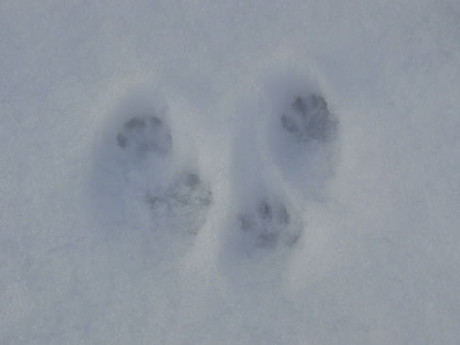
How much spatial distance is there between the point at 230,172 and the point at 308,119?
0.83 ft

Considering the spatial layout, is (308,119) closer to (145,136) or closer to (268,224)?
(268,224)

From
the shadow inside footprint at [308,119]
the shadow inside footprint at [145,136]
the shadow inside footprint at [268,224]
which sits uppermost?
the shadow inside footprint at [145,136]

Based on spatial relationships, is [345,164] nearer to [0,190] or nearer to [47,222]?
[47,222]

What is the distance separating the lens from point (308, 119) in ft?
4.78

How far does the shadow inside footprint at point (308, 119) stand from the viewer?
4.73 feet

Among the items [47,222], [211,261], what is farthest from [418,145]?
[47,222]

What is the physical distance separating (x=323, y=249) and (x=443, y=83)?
0.53m

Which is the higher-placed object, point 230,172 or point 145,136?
point 145,136

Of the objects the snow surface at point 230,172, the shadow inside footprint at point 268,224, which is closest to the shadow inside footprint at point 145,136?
the snow surface at point 230,172

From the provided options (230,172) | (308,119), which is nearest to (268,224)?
(230,172)

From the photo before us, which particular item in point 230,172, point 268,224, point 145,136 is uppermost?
point 145,136

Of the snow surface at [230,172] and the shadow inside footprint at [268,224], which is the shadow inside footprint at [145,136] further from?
the shadow inside footprint at [268,224]

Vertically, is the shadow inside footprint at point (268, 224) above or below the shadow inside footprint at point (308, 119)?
below

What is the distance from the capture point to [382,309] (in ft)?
4.45
